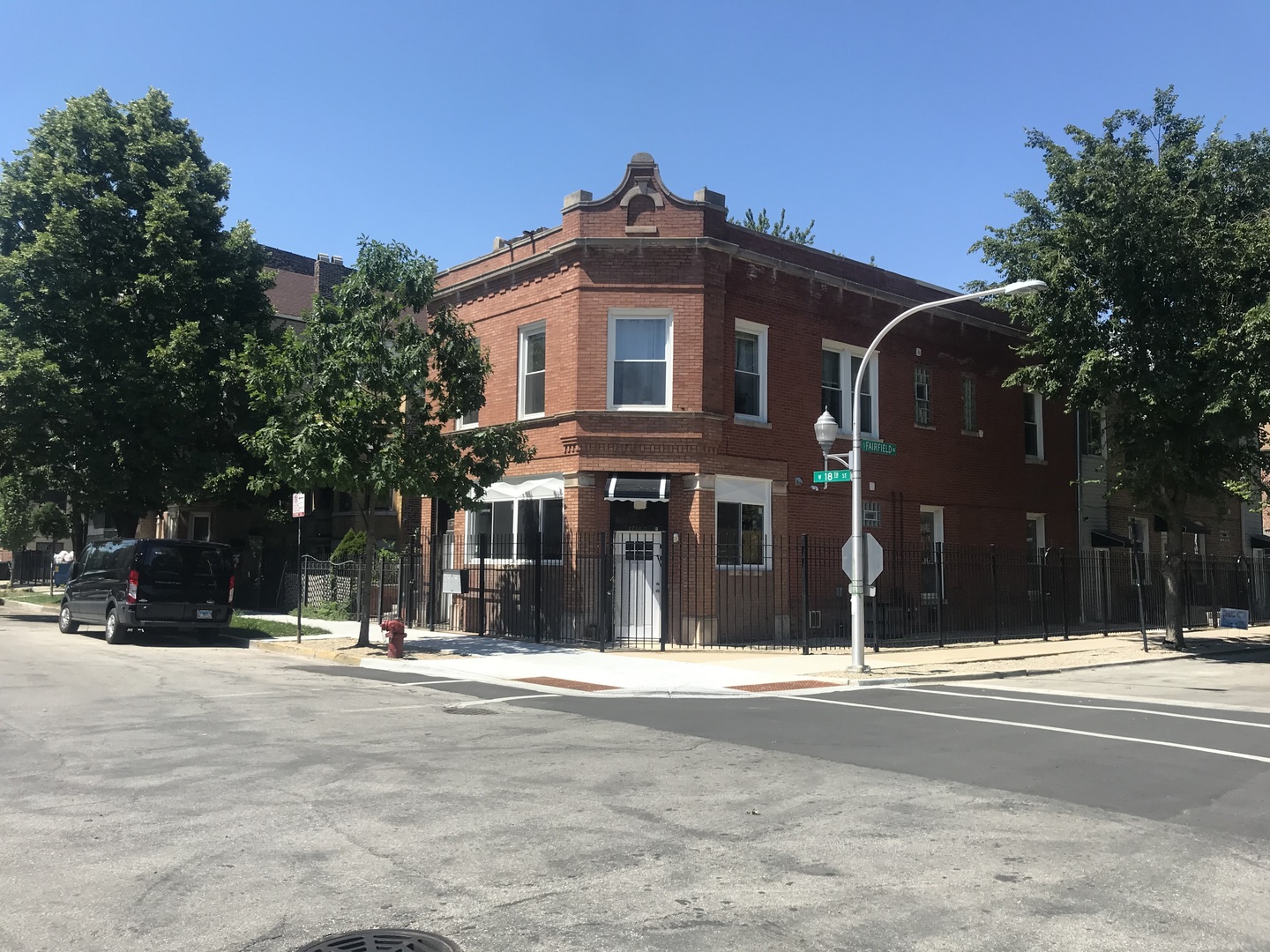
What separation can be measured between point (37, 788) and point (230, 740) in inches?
81.4

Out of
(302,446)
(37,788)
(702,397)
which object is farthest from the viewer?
(702,397)

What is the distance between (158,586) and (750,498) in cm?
1207

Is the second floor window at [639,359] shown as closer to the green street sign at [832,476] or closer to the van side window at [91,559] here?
the green street sign at [832,476]

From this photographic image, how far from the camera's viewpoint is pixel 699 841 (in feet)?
19.1

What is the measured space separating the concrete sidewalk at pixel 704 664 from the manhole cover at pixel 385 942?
9.11 meters

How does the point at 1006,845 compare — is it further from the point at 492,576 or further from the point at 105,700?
the point at 492,576

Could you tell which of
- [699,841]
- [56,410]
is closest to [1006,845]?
[699,841]

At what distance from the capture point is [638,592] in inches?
787

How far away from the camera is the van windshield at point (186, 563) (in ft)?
61.5

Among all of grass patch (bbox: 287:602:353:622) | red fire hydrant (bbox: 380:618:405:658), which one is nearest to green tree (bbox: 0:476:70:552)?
grass patch (bbox: 287:602:353:622)

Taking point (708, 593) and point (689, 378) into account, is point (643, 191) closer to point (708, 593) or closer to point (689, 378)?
point (689, 378)

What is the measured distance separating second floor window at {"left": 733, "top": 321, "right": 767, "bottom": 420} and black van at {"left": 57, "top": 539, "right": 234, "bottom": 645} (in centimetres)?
1134

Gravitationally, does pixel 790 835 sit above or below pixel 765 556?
below

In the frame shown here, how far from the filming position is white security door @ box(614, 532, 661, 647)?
65.1 ft
